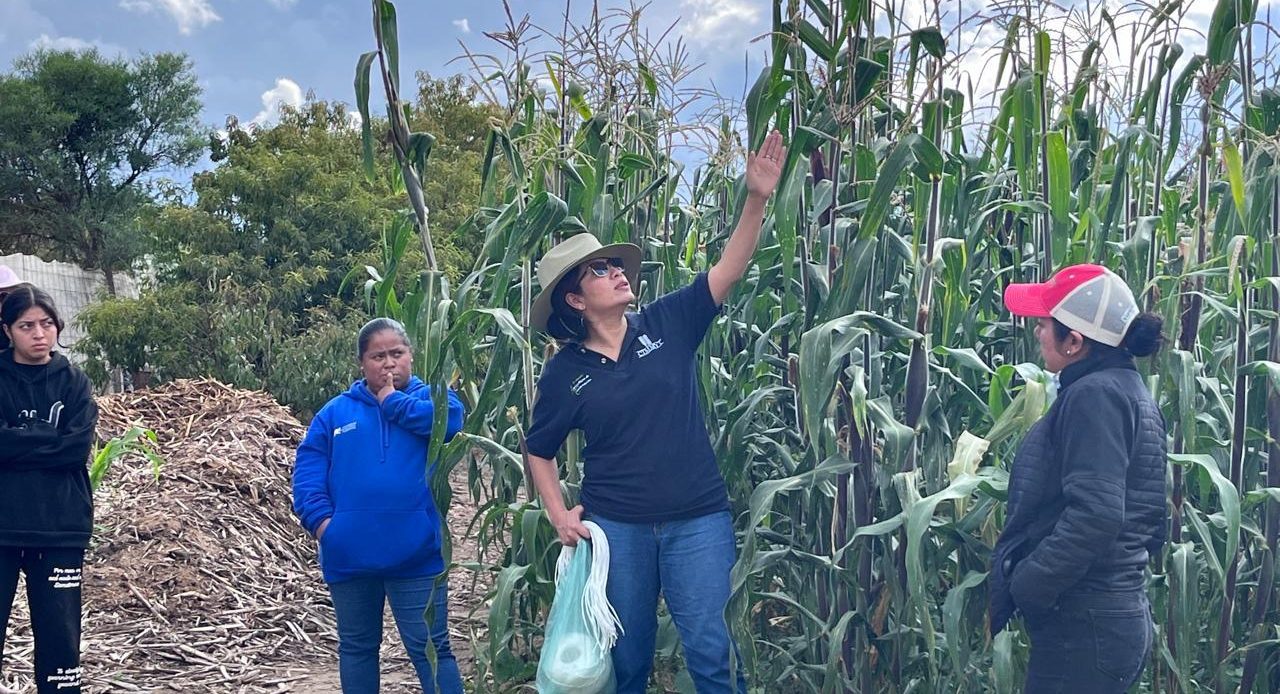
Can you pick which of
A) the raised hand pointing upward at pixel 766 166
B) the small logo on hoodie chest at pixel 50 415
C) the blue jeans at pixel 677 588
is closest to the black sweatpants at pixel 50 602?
the small logo on hoodie chest at pixel 50 415

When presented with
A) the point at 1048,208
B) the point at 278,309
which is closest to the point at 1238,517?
the point at 1048,208

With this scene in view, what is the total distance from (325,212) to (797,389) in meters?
10.7

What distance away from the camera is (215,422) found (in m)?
7.73

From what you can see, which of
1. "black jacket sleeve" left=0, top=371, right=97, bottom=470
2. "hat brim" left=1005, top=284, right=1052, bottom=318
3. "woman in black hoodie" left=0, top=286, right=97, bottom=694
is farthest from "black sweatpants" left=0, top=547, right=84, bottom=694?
"hat brim" left=1005, top=284, right=1052, bottom=318

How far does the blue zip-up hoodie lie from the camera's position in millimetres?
3387

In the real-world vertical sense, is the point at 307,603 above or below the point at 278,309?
below

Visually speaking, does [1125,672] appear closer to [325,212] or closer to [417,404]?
[417,404]

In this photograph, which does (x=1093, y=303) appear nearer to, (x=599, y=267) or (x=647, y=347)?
(x=647, y=347)

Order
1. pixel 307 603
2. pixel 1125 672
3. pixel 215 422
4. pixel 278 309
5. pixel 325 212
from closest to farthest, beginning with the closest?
pixel 1125 672 < pixel 307 603 < pixel 215 422 < pixel 278 309 < pixel 325 212

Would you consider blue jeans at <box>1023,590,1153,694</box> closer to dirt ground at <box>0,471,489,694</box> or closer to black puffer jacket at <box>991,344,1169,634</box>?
black puffer jacket at <box>991,344,1169,634</box>

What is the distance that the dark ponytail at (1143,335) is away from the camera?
7.74ft

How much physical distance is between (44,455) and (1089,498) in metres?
3.04

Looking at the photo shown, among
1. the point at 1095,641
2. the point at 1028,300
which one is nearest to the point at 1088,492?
the point at 1095,641

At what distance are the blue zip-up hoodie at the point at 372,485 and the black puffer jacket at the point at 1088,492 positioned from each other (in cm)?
170
